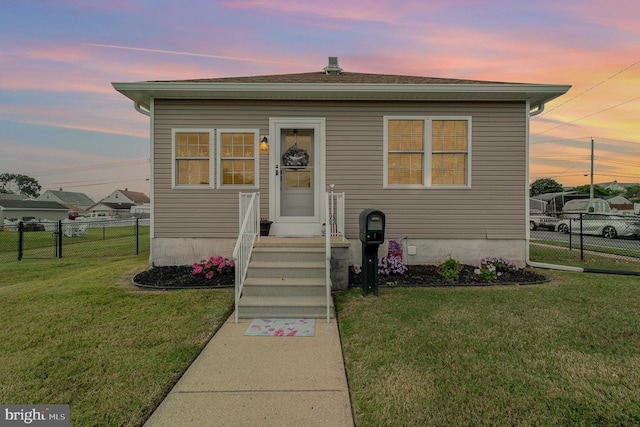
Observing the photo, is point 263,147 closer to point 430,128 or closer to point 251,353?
point 430,128

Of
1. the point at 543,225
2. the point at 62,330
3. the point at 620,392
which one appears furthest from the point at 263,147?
the point at 543,225

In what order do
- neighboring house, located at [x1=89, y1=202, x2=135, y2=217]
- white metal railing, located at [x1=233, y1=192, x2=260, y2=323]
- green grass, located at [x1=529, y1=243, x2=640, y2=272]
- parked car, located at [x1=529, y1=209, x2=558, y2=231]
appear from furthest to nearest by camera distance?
neighboring house, located at [x1=89, y1=202, x2=135, y2=217] → parked car, located at [x1=529, y1=209, x2=558, y2=231] → green grass, located at [x1=529, y1=243, x2=640, y2=272] → white metal railing, located at [x1=233, y1=192, x2=260, y2=323]

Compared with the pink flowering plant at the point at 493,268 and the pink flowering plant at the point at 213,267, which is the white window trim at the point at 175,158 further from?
the pink flowering plant at the point at 493,268

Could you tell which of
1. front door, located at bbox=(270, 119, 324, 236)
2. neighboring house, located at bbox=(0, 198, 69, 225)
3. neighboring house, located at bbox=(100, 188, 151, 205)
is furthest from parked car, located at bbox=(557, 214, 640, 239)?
neighboring house, located at bbox=(100, 188, 151, 205)

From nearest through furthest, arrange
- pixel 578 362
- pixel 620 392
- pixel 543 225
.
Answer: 1. pixel 620 392
2. pixel 578 362
3. pixel 543 225

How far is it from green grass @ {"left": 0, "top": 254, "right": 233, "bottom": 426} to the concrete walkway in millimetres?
171

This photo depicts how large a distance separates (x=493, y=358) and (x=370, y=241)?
7.15 ft

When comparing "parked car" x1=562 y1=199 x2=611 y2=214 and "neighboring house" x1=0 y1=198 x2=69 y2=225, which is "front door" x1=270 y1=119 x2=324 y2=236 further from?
"neighboring house" x1=0 y1=198 x2=69 y2=225

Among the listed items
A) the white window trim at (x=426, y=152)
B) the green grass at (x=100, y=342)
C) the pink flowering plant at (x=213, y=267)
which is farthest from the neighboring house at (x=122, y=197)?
the white window trim at (x=426, y=152)

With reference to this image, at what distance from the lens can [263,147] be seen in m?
6.07

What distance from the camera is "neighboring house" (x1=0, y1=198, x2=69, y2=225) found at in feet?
114

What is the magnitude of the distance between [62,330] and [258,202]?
3256mm

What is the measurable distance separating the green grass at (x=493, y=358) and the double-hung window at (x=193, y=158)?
382 cm

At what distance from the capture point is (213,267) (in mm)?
5488
